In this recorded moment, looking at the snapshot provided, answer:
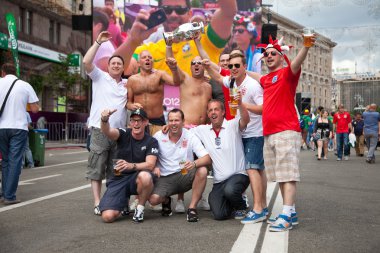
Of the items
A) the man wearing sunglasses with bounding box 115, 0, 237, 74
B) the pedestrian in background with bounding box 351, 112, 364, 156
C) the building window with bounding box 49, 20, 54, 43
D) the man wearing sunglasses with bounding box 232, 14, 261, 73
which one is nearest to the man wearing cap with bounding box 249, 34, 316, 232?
the man wearing sunglasses with bounding box 115, 0, 237, 74

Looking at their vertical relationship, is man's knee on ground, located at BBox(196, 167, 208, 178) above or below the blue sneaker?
above

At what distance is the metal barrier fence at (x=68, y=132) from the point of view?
2767 cm

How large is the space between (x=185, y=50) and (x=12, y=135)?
12.4 m

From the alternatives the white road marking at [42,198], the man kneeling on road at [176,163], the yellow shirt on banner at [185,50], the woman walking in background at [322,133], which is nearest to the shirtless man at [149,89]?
the man kneeling on road at [176,163]

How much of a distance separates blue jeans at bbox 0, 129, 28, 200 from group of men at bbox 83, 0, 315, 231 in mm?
1273

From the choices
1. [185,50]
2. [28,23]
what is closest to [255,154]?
[185,50]

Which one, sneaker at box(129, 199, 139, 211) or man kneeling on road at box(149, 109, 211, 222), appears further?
sneaker at box(129, 199, 139, 211)

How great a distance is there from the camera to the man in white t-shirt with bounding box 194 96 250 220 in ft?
18.0

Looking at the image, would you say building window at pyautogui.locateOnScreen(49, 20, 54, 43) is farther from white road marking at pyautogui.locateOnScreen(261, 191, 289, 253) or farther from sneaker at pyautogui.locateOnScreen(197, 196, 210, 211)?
white road marking at pyautogui.locateOnScreen(261, 191, 289, 253)

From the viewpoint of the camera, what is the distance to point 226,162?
566cm

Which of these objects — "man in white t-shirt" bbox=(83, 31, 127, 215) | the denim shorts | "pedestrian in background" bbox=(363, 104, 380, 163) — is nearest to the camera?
the denim shorts

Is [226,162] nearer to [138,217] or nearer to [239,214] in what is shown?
[239,214]

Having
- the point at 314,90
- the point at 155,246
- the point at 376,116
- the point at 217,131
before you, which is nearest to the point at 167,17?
the point at 376,116

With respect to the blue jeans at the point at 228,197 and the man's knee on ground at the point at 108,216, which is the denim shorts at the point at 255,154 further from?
the man's knee on ground at the point at 108,216
